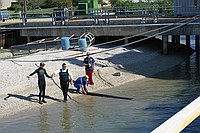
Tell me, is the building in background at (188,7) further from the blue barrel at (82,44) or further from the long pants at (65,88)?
the long pants at (65,88)

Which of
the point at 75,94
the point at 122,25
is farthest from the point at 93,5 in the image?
the point at 75,94

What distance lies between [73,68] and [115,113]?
7.91m

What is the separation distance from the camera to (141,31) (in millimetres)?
29406

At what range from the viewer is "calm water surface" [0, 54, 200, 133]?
13.7 meters

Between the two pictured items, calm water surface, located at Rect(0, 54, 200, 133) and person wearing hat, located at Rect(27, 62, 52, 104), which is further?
person wearing hat, located at Rect(27, 62, 52, 104)

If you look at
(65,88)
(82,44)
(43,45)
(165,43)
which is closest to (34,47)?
(43,45)

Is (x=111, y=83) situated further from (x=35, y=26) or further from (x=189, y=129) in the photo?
(x=35, y=26)

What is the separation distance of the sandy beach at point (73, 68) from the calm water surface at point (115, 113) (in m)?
→ 0.85

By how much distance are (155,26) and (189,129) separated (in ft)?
56.4

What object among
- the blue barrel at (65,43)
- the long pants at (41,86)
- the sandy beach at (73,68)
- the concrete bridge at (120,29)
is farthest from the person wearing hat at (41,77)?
the concrete bridge at (120,29)

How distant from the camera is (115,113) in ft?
51.3

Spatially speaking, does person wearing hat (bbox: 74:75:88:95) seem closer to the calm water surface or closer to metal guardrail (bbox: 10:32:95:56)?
the calm water surface

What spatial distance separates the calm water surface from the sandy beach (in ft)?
2.79

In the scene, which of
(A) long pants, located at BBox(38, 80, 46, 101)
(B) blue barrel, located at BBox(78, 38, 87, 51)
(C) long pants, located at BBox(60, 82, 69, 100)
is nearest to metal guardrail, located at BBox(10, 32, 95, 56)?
(B) blue barrel, located at BBox(78, 38, 87, 51)
